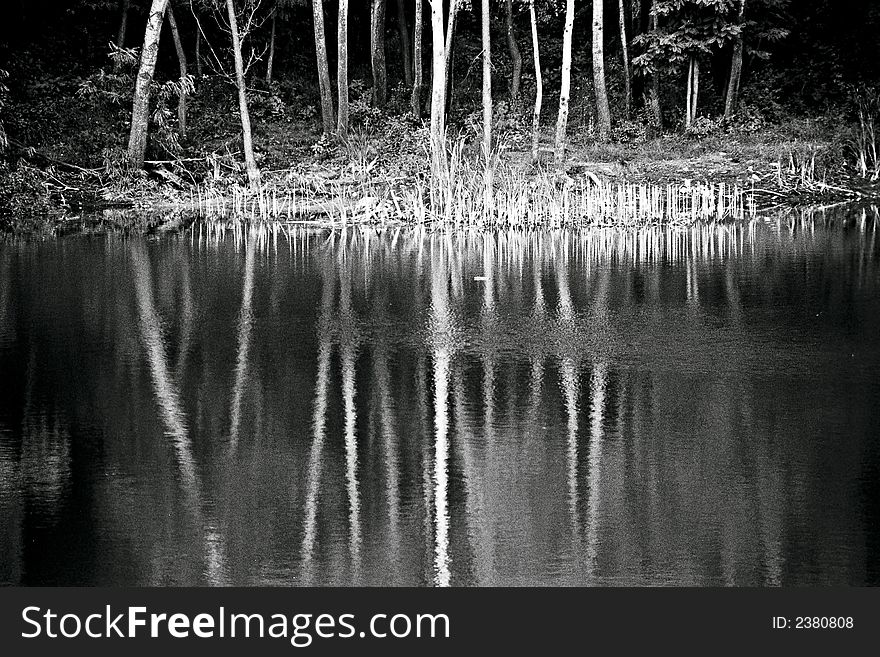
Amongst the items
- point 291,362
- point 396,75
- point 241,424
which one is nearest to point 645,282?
point 291,362

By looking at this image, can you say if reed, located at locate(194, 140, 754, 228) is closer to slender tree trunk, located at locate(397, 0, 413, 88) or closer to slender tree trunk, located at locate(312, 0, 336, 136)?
slender tree trunk, located at locate(312, 0, 336, 136)

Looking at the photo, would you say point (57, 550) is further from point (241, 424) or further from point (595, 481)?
Answer: point (595, 481)

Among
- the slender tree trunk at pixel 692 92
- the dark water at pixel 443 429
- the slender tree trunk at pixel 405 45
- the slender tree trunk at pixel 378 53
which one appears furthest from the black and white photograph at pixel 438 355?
the slender tree trunk at pixel 405 45

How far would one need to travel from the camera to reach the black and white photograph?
6879 millimetres

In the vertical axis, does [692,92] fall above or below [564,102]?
above

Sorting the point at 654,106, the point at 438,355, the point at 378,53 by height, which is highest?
the point at 378,53

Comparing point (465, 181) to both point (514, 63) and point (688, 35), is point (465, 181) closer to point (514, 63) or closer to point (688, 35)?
point (688, 35)

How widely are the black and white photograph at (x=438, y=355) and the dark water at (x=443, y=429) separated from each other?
3 centimetres

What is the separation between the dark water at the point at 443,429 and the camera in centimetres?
669

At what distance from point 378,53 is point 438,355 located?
98.0 ft

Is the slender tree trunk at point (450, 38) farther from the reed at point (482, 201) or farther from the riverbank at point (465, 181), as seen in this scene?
the reed at point (482, 201)

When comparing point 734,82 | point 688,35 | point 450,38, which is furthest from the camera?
point 734,82

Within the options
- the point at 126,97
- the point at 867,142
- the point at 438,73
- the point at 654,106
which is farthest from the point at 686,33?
the point at 126,97

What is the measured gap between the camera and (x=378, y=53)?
40.3 meters
